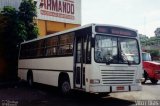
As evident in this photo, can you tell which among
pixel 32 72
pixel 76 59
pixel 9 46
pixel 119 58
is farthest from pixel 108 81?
pixel 9 46

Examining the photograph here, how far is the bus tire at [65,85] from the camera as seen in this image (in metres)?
13.9

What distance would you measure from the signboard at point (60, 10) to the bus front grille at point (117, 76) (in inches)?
616

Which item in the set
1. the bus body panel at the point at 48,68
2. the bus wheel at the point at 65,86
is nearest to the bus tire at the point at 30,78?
the bus body panel at the point at 48,68

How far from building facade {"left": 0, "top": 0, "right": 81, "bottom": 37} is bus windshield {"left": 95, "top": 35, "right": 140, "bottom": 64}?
46.9 feet

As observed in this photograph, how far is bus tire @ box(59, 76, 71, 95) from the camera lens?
13.9 m

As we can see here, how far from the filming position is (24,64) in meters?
20.3

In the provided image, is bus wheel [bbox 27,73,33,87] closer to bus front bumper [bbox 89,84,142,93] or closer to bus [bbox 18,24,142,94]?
bus [bbox 18,24,142,94]

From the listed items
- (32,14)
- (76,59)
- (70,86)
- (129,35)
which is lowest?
(70,86)

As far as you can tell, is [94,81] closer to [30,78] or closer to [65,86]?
[65,86]

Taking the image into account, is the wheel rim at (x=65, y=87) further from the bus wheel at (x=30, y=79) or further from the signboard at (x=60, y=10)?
the signboard at (x=60, y=10)

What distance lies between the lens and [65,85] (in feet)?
46.3

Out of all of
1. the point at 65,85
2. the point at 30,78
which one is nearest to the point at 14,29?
the point at 30,78

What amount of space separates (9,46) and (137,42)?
1262cm

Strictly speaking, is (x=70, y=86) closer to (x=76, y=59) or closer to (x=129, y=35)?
(x=76, y=59)
